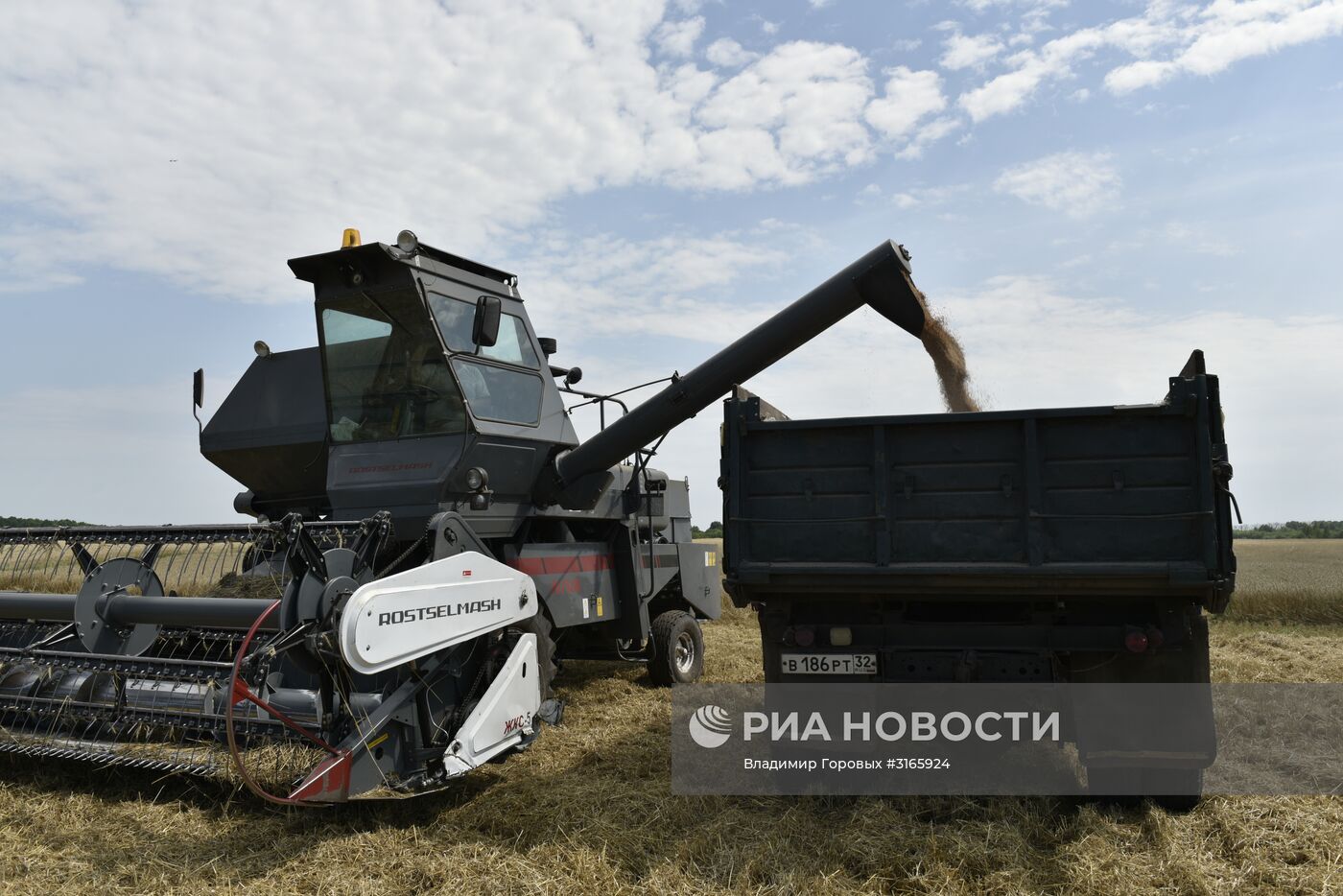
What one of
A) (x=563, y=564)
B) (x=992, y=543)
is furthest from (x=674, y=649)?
(x=992, y=543)

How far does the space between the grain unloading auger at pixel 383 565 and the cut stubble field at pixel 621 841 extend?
26 cm

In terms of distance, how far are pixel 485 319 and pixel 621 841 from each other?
126 inches

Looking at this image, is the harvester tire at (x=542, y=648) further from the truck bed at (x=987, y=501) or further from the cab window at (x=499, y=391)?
the cab window at (x=499, y=391)

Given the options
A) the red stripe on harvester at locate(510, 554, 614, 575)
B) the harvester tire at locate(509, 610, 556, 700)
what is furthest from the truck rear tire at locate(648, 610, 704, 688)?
the harvester tire at locate(509, 610, 556, 700)

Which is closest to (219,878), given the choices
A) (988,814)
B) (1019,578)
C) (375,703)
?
(375,703)

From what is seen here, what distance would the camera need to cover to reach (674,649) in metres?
7.85

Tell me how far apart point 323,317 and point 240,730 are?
306 cm

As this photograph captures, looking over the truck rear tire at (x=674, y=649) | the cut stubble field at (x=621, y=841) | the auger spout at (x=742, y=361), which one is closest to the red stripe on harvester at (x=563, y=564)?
the auger spout at (x=742, y=361)

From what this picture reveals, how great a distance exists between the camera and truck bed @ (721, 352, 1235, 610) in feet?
13.0

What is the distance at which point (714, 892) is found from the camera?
3434 mm

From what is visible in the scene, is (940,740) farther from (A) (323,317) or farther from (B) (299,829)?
(A) (323,317)

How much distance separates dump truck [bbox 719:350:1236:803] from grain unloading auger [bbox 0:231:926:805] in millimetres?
1436

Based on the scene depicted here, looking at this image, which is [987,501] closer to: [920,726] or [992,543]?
[992,543]

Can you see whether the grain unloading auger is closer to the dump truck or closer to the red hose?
the red hose
